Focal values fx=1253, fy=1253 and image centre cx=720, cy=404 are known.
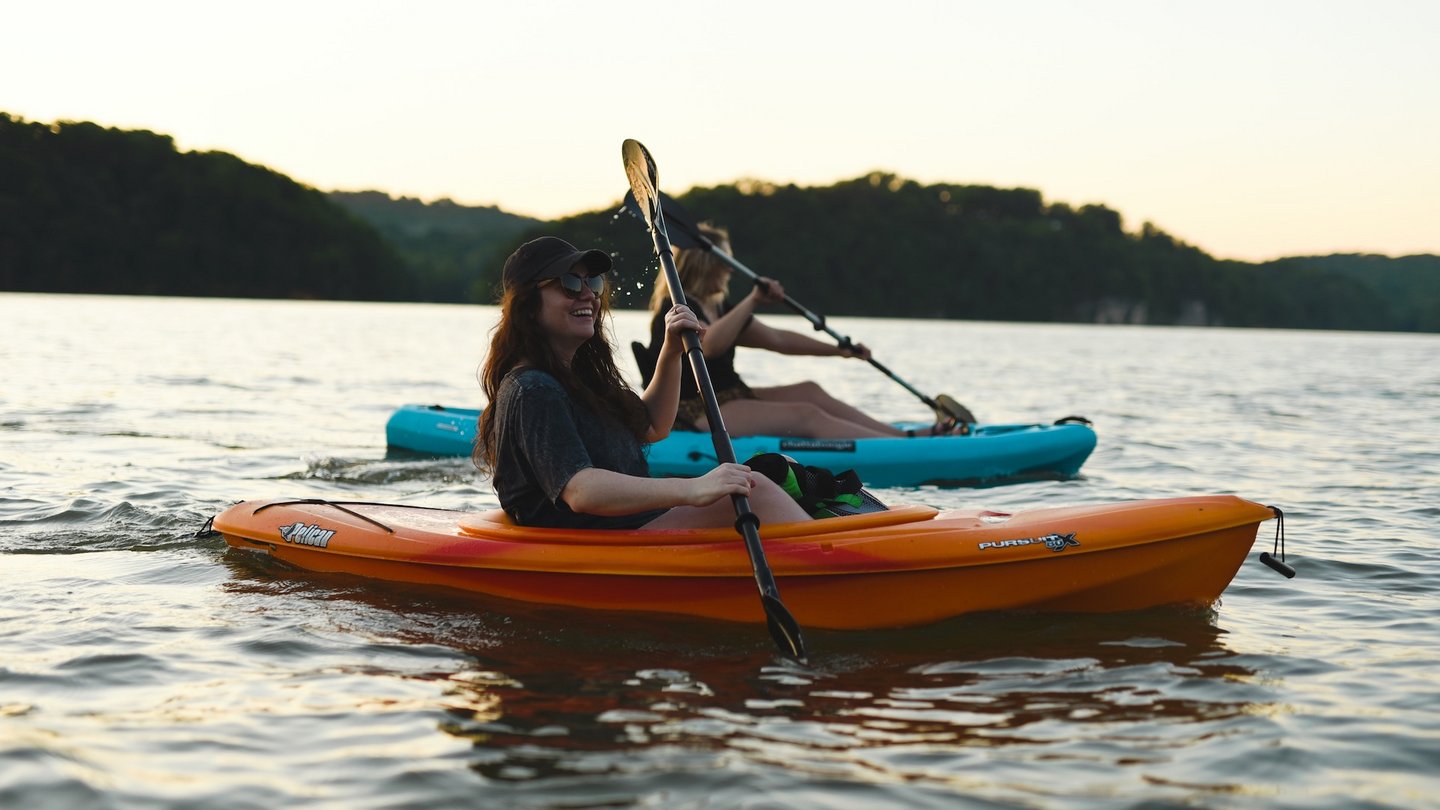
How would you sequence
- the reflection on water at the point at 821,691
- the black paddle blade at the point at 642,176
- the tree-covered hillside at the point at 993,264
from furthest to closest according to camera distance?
the tree-covered hillside at the point at 993,264 < the black paddle blade at the point at 642,176 < the reflection on water at the point at 821,691

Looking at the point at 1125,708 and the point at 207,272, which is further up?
the point at 207,272

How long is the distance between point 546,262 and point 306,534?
1.89 meters

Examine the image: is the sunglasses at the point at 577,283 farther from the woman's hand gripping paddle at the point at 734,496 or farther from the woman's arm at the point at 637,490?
the woman's arm at the point at 637,490

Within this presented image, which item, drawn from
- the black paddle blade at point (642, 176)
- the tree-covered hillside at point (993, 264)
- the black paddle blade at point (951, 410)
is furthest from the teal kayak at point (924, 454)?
the tree-covered hillside at point (993, 264)

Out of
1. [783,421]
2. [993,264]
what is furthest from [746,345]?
[993,264]

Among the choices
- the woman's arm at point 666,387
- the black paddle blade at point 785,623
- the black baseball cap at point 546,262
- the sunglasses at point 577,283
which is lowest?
the black paddle blade at point 785,623

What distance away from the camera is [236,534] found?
17.1 ft

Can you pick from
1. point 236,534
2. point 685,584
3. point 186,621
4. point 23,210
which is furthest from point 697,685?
point 23,210

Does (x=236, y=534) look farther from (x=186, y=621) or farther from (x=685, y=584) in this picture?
(x=685, y=584)

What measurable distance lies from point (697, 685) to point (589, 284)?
1241 mm

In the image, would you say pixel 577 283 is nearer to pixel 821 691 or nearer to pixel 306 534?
pixel 821 691

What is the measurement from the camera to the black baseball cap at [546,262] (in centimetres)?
374

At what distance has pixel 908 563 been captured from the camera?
4043 millimetres

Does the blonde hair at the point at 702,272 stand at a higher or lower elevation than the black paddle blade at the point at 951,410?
higher
